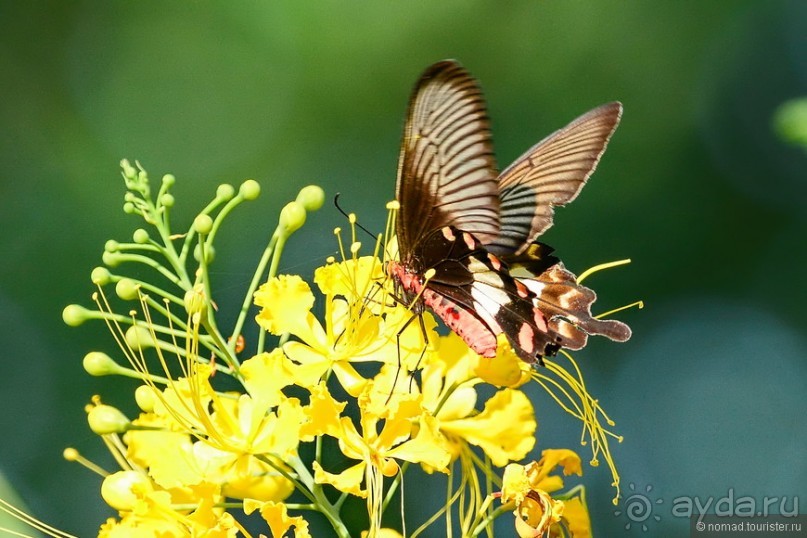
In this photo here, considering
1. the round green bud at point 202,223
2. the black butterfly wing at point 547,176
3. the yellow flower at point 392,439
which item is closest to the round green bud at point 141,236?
the round green bud at point 202,223

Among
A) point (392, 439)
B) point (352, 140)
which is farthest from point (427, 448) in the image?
point (352, 140)

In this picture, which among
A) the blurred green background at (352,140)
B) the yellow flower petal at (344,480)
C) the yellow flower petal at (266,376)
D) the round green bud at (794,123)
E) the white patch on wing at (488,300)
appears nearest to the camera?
the yellow flower petal at (344,480)

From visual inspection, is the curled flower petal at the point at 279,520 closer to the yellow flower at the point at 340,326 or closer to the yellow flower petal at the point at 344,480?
the yellow flower petal at the point at 344,480

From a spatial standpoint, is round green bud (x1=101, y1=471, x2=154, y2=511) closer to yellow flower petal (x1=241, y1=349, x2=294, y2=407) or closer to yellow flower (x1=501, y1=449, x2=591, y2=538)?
yellow flower petal (x1=241, y1=349, x2=294, y2=407)

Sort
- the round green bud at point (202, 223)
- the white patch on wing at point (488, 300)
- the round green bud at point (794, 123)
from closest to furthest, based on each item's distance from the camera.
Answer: the round green bud at point (202, 223)
the round green bud at point (794, 123)
the white patch on wing at point (488, 300)

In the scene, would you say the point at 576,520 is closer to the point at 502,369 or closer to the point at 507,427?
the point at 507,427

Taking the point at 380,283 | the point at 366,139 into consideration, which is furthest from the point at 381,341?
the point at 366,139
